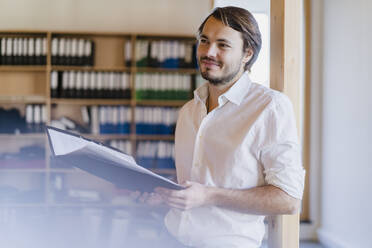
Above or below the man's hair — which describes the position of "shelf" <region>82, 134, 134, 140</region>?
below

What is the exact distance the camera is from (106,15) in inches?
182

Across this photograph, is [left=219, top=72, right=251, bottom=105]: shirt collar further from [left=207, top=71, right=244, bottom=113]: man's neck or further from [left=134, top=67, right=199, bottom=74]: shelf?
[left=134, top=67, right=199, bottom=74]: shelf

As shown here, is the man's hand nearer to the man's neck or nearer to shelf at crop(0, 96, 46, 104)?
the man's neck

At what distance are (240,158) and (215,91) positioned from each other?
0.85 ft

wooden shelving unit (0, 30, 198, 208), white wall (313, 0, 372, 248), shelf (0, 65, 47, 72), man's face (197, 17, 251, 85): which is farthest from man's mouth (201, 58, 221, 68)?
shelf (0, 65, 47, 72)

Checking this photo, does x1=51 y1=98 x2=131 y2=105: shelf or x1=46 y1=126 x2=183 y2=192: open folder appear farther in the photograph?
x1=51 y1=98 x2=131 y2=105: shelf

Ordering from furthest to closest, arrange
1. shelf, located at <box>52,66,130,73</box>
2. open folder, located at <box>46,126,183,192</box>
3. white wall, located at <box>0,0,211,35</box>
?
white wall, located at <box>0,0,211,35</box>, shelf, located at <box>52,66,130,73</box>, open folder, located at <box>46,126,183,192</box>

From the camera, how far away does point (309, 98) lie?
4.11 metres

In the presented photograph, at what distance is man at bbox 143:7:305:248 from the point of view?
42.6 inches

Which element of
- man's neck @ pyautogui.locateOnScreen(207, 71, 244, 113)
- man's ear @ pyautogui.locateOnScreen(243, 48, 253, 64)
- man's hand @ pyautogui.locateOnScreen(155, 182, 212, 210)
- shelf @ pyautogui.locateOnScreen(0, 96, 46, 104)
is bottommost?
Answer: shelf @ pyautogui.locateOnScreen(0, 96, 46, 104)

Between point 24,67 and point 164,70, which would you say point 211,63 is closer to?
point 164,70

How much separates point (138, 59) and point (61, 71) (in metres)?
0.78

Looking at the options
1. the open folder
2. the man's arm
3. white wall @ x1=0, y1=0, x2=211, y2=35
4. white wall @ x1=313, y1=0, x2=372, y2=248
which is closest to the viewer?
the open folder

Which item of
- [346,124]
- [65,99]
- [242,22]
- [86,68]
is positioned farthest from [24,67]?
[242,22]
